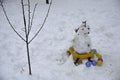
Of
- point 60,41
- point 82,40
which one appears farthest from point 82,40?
point 60,41

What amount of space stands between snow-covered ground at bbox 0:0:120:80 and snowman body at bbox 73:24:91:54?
11.4 inches

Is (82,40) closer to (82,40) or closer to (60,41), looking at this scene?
(82,40)

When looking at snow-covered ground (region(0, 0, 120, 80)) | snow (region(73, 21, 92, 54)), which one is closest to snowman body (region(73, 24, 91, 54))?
snow (region(73, 21, 92, 54))

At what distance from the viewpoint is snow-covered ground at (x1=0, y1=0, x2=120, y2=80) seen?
13.3ft

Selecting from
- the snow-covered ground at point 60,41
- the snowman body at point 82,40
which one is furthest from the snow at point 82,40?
the snow-covered ground at point 60,41

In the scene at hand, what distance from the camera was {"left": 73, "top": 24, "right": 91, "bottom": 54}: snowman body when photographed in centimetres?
399

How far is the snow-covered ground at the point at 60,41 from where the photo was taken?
4.05 metres

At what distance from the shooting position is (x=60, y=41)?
15.8 ft

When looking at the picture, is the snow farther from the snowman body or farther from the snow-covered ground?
the snow-covered ground

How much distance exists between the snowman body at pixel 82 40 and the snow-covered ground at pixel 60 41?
0.29 meters

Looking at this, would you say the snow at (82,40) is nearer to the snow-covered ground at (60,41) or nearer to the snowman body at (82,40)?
the snowman body at (82,40)

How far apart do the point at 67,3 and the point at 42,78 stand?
290cm

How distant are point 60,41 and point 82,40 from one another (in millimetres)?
850

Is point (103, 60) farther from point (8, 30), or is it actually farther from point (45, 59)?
point (8, 30)
